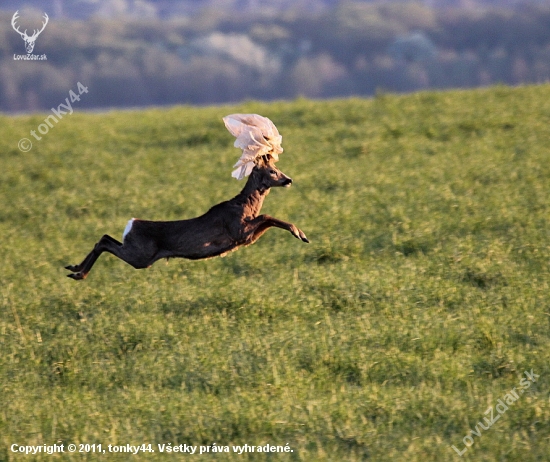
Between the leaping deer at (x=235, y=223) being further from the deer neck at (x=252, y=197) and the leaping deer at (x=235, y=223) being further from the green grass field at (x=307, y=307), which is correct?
the green grass field at (x=307, y=307)

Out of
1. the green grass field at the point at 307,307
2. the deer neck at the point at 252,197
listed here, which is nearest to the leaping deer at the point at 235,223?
the deer neck at the point at 252,197

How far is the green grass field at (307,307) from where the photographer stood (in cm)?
679

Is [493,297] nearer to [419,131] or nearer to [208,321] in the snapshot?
[208,321]

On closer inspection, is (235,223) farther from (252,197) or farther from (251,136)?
(251,136)

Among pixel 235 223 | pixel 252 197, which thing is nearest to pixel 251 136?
pixel 252 197

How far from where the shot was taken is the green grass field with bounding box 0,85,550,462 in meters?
6.79

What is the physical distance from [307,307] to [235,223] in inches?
103

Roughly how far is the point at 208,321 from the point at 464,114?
30.6 feet

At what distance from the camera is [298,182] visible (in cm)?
1314

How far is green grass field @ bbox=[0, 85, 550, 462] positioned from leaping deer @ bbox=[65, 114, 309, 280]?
1.34m

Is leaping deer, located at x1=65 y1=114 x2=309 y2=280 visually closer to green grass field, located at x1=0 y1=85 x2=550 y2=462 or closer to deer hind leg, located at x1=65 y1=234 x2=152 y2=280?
deer hind leg, located at x1=65 y1=234 x2=152 y2=280

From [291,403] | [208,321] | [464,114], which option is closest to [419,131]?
[464,114]

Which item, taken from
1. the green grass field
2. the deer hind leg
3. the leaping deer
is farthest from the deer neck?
the green grass field

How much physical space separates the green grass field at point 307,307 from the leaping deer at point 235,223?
1343 mm
